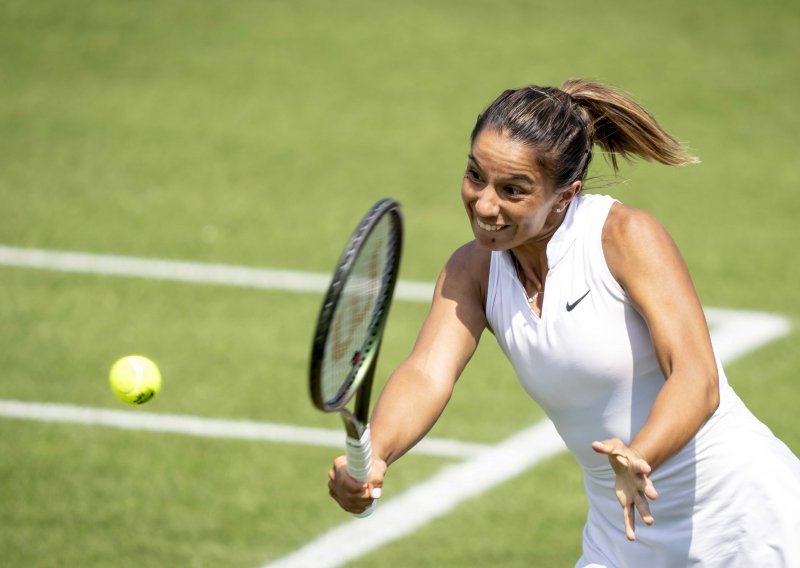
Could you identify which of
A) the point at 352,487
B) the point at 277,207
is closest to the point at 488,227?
the point at 352,487

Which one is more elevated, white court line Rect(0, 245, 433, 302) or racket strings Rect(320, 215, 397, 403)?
racket strings Rect(320, 215, 397, 403)

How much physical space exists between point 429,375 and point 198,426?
311cm

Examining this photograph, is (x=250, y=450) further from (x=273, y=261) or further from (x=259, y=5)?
(x=259, y=5)

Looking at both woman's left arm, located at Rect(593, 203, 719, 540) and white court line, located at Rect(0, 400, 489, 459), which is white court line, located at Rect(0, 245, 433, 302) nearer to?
white court line, located at Rect(0, 400, 489, 459)

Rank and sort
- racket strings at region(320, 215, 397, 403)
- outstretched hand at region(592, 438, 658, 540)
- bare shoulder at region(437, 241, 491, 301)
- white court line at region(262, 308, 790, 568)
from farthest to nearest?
white court line at region(262, 308, 790, 568), bare shoulder at region(437, 241, 491, 301), racket strings at region(320, 215, 397, 403), outstretched hand at region(592, 438, 658, 540)

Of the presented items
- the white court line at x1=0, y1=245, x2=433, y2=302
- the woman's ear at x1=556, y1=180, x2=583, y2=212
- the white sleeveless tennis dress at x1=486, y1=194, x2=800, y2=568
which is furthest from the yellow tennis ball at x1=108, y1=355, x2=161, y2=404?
the woman's ear at x1=556, y1=180, x2=583, y2=212

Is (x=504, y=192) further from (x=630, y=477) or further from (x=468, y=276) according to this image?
(x=630, y=477)

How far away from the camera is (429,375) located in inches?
150

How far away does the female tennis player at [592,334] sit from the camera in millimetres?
3523

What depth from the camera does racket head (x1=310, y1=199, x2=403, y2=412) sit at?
124 inches

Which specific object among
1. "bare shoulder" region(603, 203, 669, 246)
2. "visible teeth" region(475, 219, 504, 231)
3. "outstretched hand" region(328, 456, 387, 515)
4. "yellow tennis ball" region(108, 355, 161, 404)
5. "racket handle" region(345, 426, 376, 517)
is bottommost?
"yellow tennis ball" region(108, 355, 161, 404)

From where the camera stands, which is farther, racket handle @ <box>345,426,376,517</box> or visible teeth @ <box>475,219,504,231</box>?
visible teeth @ <box>475,219,504,231</box>

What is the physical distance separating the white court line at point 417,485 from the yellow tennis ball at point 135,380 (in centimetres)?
99

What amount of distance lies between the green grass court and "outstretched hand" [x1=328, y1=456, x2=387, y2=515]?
2.23 meters
